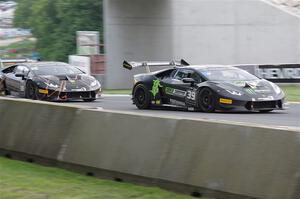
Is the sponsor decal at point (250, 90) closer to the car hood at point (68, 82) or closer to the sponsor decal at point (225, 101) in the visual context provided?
the sponsor decal at point (225, 101)

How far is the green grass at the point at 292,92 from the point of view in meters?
20.9

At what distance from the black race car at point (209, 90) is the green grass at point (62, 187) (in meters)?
7.53

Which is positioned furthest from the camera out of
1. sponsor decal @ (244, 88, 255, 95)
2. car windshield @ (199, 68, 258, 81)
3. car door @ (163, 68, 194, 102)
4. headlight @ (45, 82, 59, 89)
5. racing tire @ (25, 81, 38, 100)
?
racing tire @ (25, 81, 38, 100)

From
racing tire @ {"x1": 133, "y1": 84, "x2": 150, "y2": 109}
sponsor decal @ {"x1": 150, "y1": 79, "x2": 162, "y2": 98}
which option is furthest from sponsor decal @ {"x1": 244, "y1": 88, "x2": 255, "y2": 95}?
racing tire @ {"x1": 133, "y1": 84, "x2": 150, "y2": 109}

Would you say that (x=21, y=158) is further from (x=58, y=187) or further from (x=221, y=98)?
(x=221, y=98)

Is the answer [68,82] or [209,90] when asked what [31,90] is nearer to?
[68,82]

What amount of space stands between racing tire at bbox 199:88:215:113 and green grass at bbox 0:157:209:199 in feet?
25.0

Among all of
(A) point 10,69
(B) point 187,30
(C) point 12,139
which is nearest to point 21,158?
(C) point 12,139

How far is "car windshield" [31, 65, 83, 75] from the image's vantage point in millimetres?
19642

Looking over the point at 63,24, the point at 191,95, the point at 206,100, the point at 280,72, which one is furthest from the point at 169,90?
the point at 63,24

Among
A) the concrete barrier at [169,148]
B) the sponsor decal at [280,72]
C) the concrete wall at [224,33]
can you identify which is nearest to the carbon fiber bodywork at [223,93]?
the concrete barrier at [169,148]

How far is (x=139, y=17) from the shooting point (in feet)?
106

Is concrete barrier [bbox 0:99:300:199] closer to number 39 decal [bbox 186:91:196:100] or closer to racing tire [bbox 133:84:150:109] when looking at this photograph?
number 39 decal [bbox 186:91:196:100]

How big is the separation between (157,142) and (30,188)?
4.67 ft
